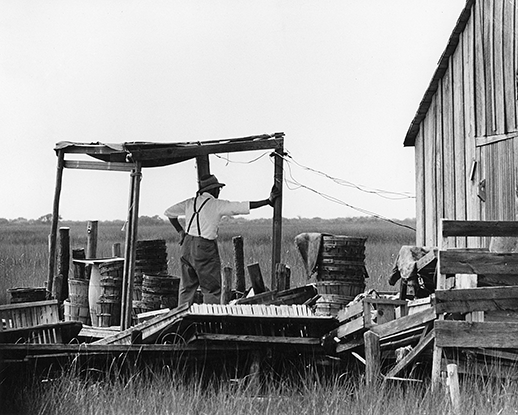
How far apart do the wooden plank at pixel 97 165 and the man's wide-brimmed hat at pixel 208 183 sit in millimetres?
1141

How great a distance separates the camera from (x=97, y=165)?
1364 centimetres

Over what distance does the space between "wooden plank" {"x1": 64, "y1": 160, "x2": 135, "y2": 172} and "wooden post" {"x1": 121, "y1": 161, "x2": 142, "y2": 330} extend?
0.26 metres

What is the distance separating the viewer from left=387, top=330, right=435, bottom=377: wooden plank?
1012 cm

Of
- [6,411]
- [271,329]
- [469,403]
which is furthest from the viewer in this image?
[271,329]

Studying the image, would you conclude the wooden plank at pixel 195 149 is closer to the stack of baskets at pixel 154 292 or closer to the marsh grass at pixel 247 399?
the stack of baskets at pixel 154 292

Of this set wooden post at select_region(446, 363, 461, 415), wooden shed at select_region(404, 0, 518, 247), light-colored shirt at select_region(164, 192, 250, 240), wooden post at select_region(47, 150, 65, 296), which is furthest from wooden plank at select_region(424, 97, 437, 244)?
wooden post at select_region(446, 363, 461, 415)

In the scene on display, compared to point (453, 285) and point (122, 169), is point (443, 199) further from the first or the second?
point (122, 169)

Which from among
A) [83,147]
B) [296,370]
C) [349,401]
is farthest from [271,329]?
[83,147]

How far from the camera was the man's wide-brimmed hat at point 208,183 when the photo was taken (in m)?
13.7

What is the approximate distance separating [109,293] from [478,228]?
6.15 m

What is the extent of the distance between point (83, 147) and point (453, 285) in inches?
238

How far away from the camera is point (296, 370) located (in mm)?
11594

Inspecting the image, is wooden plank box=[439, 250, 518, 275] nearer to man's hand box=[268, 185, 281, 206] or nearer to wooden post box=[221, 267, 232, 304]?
man's hand box=[268, 185, 281, 206]

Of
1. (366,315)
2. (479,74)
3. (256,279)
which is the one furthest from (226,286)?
(479,74)
